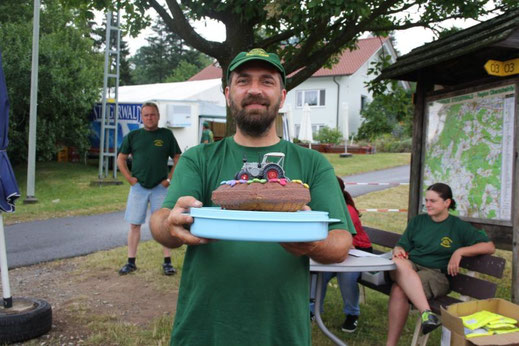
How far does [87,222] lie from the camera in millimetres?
10000

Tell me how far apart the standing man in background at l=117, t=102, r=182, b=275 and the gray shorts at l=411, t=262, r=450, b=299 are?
10.7ft

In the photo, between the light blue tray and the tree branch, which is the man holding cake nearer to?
the light blue tray

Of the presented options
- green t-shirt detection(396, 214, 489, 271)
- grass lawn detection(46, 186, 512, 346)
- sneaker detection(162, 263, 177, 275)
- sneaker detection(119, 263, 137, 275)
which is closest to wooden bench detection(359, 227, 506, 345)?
green t-shirt detection(396, 214, 489, 271)

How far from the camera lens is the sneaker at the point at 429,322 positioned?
3695mm

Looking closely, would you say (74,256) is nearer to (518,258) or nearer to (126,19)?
(126,19)

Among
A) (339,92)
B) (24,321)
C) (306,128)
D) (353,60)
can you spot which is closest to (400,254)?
(24,321)

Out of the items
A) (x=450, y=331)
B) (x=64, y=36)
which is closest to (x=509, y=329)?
(x=450, y=331)

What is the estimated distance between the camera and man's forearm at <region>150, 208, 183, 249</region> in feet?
5.47

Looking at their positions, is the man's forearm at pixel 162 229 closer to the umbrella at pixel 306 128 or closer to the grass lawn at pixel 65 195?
the grass lawn at pixel 65 195

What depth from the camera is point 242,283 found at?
5.92 ft

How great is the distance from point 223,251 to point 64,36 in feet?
86.2

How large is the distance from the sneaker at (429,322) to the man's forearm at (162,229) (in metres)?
2.68

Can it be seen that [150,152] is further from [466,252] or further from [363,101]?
[363,101]

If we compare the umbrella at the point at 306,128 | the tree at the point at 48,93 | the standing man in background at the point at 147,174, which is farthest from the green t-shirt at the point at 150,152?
the umbrella at the point at 306,128
